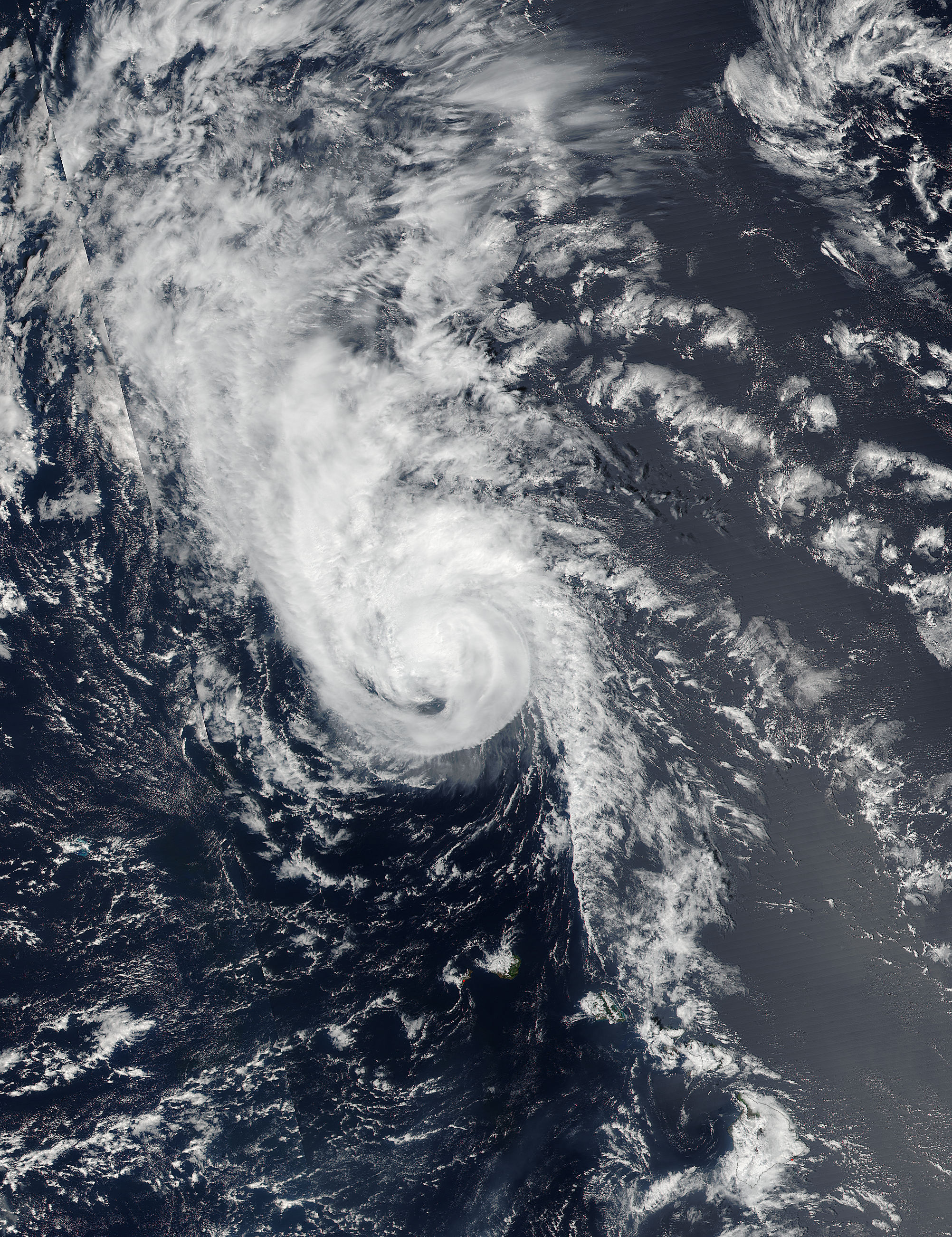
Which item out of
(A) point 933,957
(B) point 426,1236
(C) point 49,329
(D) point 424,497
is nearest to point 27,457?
(C) point 49,329

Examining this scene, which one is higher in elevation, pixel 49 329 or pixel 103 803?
pixel 49 329

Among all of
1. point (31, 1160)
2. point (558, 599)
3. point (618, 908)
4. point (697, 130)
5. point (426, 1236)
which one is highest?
point (697, 130)

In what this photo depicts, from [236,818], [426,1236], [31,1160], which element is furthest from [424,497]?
[31,1160]

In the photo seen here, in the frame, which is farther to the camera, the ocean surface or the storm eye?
the storm eye

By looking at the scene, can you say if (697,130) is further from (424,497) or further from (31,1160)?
(31,1160)

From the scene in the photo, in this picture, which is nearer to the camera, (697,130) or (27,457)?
(697,130)

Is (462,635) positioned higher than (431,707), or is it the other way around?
(462,635)

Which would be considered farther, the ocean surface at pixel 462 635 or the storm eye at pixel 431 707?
the storm eye at pixel 431 707
